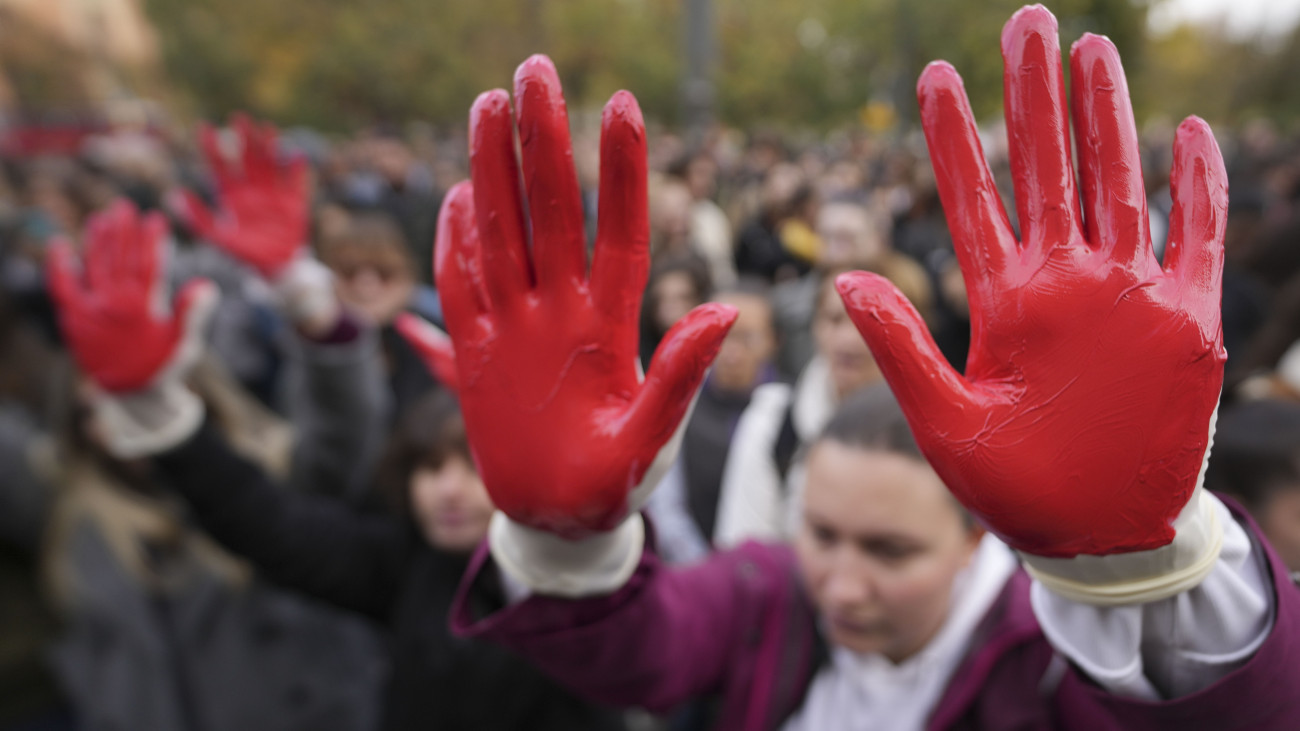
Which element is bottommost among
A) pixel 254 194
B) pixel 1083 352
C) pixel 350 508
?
pixel 350 508

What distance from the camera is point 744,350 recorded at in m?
2.85

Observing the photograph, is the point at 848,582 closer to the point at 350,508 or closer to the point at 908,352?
the point at 908,352

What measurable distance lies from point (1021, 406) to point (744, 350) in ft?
6.73

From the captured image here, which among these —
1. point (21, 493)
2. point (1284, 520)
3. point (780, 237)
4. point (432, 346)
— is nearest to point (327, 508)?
point (432, 346)

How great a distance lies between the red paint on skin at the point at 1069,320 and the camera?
2.51 ft

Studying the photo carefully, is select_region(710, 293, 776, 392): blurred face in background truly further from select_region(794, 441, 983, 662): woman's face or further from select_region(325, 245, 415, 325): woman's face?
select_region(794, 441, 983, 662): woman's face

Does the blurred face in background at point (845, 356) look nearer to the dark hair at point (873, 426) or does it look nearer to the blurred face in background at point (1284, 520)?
the dark hair at point (873, 426)

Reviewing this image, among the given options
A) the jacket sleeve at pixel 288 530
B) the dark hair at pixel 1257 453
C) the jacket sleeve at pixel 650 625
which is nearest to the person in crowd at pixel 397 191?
the jacket sleeve at pixel 288 530

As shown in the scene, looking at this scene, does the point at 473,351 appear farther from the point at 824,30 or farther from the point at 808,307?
the point at 824,30

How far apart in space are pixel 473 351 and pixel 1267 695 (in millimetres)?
909

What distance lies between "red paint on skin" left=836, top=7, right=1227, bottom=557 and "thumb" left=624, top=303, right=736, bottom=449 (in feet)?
0.49

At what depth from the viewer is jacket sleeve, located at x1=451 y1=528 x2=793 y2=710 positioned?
3.62 ft

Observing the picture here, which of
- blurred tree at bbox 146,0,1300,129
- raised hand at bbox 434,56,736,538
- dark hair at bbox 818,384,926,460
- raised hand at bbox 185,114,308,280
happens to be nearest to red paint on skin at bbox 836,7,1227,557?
raised hand at bbox 434,56,736,538

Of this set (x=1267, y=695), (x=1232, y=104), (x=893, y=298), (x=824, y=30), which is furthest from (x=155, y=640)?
(x=1232, y=104)
